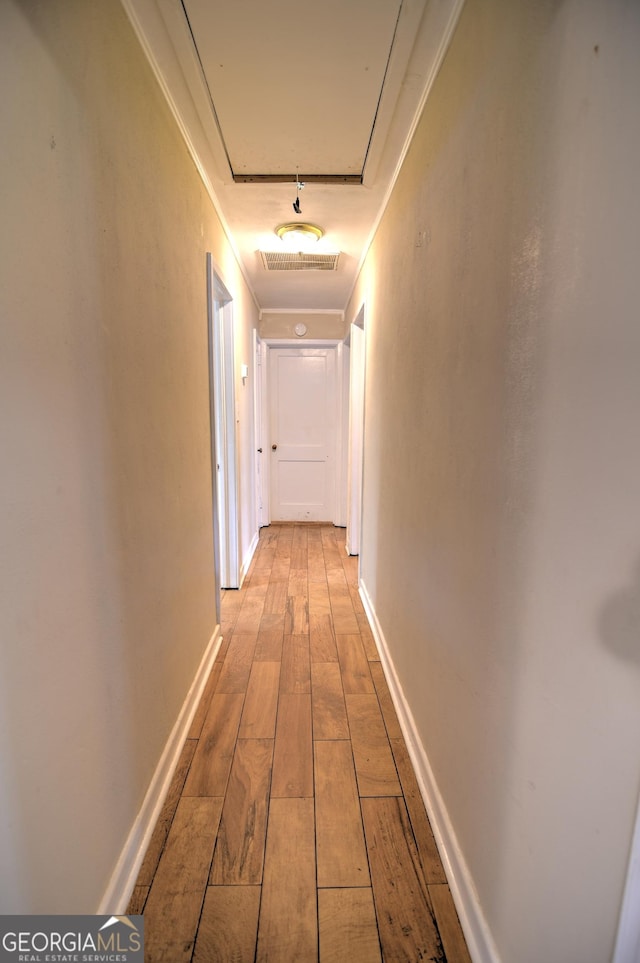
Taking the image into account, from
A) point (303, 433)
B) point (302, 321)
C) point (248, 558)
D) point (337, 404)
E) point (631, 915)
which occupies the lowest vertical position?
point (248, 558)

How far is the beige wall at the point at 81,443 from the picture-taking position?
701 millimetres

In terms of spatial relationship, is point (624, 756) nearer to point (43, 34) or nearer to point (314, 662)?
point (43, 34)

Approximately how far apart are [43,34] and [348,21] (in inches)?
35.4

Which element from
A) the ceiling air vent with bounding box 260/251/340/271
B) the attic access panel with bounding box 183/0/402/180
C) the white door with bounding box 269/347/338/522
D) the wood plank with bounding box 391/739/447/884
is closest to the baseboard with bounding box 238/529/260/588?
the white door with bounding box 269/347/338/522

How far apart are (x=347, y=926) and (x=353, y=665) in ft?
3.77

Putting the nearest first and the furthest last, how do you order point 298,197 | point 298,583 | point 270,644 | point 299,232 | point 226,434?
point 298,197, point 270,644, point 299,232, point 226,434, point 298,583

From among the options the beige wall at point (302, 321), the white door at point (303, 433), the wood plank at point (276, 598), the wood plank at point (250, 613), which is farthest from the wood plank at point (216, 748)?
the beige wall at point (302, 321)

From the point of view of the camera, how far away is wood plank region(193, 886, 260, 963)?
97 centimetres

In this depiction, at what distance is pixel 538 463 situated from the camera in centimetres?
75

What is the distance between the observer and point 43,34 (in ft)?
2.50

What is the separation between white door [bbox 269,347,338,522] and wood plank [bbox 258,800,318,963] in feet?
12.0

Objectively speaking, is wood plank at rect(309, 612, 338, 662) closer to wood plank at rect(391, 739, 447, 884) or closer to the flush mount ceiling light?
wood plank at rect(391, 739, 447, 884)

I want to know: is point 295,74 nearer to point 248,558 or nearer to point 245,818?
point 245,818

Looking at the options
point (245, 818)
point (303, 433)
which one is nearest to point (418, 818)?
point (245, 818)
